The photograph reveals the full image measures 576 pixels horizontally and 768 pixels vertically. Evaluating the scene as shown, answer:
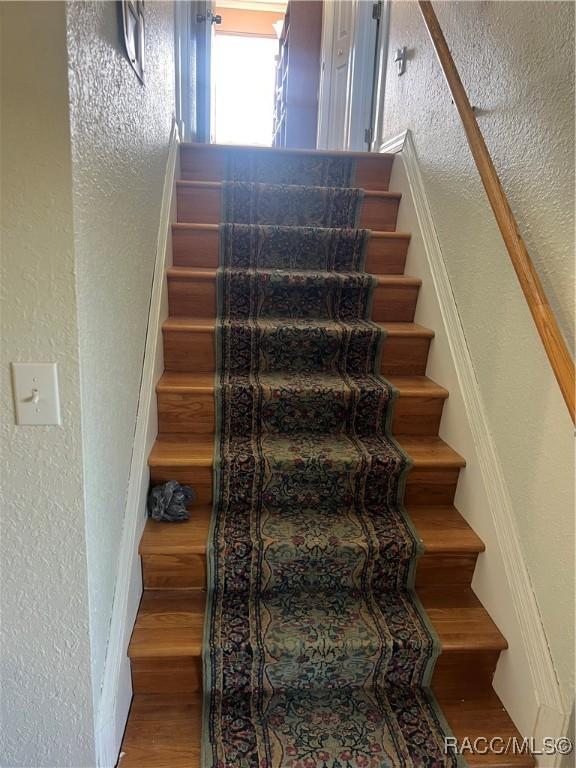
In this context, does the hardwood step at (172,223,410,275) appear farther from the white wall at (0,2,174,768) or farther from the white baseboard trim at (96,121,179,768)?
the white wall at (0,2,174,768)

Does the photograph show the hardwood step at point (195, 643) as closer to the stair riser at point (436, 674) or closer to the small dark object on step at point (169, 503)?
the stair riser at point (436, 674)

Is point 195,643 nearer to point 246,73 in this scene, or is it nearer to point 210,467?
point 210,467

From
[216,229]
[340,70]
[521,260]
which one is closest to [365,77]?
[340,70]

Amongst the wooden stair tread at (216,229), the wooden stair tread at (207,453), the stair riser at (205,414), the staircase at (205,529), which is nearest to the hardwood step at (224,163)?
the staircase at (205,529)

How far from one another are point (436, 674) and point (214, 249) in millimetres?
1705

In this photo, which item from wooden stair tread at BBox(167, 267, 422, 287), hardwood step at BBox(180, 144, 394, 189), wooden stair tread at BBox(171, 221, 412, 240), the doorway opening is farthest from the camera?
the doorway opening

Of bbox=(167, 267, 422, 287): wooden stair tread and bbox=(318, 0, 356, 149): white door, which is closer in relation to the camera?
bbox=(167, 267, 422, 287): wooden stair tread

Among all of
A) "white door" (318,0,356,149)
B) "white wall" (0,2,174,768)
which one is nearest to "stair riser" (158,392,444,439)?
"white wall" (0,2,174,768)

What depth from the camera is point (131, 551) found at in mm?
1249

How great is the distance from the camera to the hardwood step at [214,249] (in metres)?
2.04

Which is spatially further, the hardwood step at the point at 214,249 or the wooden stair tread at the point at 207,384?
the hardwood step at the point at 214,249

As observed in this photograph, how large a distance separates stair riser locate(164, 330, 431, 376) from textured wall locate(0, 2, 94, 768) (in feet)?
3.19

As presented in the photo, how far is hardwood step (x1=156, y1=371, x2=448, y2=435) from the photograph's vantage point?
1643 mm

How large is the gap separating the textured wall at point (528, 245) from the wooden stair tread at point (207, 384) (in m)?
0.22
